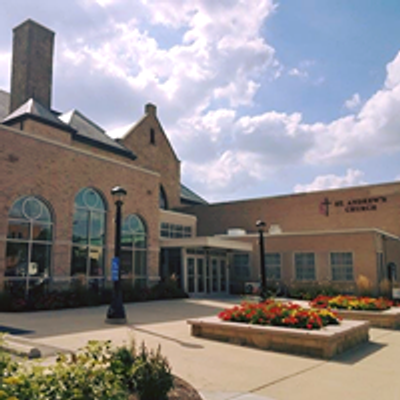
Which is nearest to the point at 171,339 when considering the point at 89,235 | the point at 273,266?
the point at 89,235

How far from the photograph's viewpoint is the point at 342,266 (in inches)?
984

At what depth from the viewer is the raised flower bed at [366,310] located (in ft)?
41.7

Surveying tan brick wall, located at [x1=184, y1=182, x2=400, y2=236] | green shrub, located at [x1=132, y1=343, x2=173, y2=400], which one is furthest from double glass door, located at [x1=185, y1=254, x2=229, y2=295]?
green shrub, located at [x1=132, y1=343, x2=173, y2=400]

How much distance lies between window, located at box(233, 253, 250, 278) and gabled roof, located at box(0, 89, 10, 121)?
17237 mm

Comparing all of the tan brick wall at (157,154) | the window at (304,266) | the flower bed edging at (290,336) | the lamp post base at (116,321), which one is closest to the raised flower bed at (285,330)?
the flower bed edging at (290,336)

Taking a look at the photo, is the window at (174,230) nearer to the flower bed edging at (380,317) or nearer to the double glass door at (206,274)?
the double glass door at (206,274)

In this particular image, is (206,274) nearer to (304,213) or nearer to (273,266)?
(273,266)

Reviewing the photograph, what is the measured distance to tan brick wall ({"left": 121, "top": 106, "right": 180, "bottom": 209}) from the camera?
33.9 metres

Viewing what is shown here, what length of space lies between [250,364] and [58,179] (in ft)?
45.6

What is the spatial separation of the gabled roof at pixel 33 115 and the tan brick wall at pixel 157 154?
8.16 metres

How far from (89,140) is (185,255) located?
9805 millimetres

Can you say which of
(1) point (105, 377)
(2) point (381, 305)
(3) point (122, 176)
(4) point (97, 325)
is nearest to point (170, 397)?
(1) point (105, 377)

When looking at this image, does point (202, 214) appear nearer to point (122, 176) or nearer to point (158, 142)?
point (158, 142)

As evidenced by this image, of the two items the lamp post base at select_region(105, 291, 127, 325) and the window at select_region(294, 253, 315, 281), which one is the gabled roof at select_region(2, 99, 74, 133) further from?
the window at select_region(294, 253, 315, 281)
